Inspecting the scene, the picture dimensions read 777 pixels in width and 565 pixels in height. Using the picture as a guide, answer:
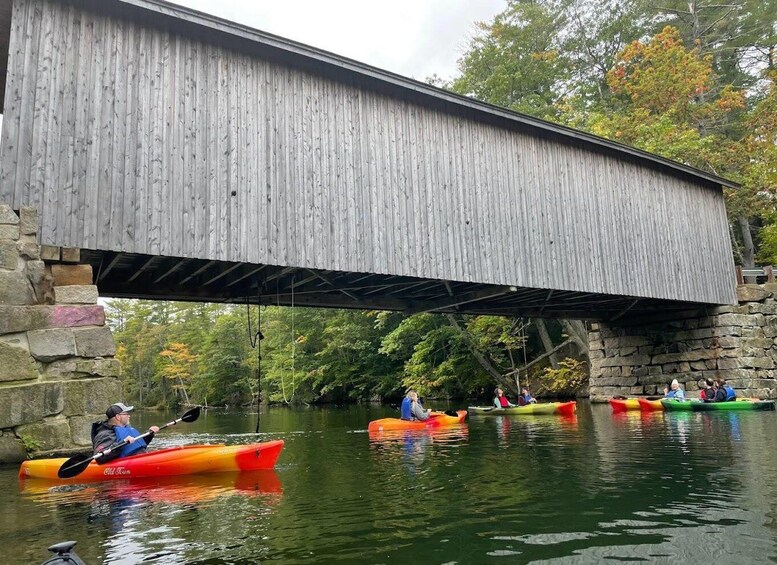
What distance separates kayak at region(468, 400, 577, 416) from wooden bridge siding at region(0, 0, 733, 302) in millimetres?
3855

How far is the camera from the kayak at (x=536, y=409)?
57.1 ft

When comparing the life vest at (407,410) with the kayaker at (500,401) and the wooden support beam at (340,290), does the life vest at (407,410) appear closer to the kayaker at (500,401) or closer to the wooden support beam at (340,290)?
the wooden support beam at (340,290)

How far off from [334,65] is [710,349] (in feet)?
50.4

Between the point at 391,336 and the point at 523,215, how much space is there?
17.2 metres

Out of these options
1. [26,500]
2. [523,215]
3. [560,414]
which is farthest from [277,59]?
[560,414]

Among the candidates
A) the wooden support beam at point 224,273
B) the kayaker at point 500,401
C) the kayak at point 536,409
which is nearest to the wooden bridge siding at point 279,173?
the wooden support beam at point 224,273

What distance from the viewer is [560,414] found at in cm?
1761

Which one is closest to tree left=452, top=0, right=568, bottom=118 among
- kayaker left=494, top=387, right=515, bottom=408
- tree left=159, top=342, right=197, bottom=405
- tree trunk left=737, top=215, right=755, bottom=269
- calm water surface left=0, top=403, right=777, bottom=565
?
tree trunk left=737, top=215, right=755, bottom=269

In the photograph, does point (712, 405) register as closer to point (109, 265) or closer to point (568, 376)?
point (568, 376)

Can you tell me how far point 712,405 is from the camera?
16516 millimetres

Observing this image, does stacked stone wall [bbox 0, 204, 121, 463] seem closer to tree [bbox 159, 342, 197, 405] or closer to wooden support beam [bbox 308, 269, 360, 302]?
wooden support beam [bbox 308, 269, 360, 302]

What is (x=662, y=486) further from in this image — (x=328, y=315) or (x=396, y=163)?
(x=328, y=315)

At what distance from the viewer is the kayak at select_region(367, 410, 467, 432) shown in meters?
14.5

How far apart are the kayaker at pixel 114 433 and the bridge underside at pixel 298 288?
116 inches
